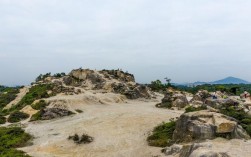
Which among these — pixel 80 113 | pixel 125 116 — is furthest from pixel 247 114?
pixel 80 113

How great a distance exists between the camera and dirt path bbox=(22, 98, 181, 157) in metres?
31.5

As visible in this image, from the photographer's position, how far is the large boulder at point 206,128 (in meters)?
28.8

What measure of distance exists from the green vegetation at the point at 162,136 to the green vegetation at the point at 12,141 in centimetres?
1182

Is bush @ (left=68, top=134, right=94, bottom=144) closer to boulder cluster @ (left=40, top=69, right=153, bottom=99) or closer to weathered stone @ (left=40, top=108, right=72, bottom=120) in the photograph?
weathered stone @ (left=40, top=108, right=72, bottom=120)

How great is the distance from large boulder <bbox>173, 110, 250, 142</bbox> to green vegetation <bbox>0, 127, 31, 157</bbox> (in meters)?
14.3

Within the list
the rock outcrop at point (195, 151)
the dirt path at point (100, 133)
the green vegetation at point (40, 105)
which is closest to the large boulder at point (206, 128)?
the rock outcrop at point (195, 151)

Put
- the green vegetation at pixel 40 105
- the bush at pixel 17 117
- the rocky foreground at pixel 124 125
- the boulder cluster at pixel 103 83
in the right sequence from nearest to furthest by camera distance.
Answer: the rocky foreground at pixel 124 125, the bush at pixel 17 117, the green vegetation at pixel 40 105, the boulder cluster at pixel 103 83

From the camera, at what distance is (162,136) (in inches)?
1326

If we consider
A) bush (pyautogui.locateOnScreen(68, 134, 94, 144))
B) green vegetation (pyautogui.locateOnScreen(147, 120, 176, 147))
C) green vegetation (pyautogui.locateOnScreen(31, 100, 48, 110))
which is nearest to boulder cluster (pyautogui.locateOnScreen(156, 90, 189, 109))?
green vegetation (pyautogui.locateOnScreen(147, 120, 176, 147))

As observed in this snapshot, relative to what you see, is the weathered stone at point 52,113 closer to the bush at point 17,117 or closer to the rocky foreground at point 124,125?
the rocky foreground at point 124,125

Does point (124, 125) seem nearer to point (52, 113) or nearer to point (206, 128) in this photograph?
point (206, 128)

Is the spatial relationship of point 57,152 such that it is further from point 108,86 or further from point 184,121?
point 108,86

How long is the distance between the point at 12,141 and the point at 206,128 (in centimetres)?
2079

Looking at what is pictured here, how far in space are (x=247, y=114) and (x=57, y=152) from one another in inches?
816
